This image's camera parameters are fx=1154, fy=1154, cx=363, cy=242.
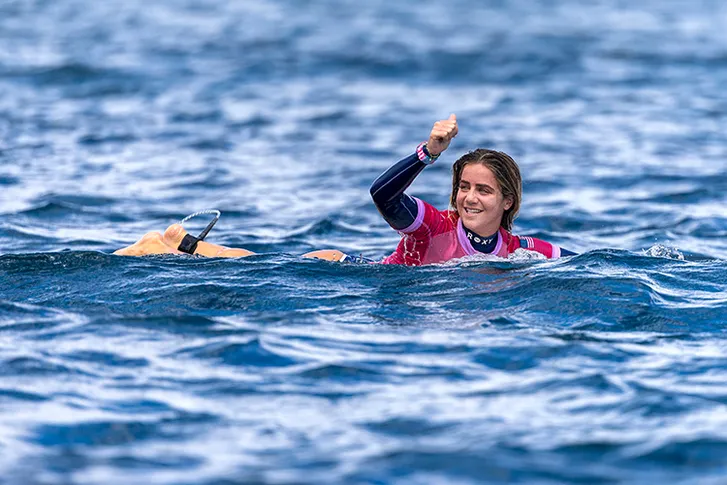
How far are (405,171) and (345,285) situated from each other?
100 centimetres

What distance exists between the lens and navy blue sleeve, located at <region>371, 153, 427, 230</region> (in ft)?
25.9

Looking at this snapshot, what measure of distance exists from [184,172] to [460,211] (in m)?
7.14

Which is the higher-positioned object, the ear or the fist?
the fist

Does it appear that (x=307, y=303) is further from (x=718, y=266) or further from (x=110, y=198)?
(x=110, y=198)

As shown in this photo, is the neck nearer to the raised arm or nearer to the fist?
the raised arm

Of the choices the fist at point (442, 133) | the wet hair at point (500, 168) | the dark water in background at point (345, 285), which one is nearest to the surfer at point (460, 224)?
the wet hair at point (500, 168)

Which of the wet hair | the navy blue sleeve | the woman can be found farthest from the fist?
the wet hair

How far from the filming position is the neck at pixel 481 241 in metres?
8.73

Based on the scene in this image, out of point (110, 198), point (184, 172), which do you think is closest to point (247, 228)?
point (110, 198)

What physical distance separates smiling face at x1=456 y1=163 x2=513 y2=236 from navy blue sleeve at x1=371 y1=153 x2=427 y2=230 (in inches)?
20.5

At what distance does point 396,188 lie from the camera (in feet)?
26.0

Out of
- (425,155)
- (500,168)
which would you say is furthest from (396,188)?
(500,168)

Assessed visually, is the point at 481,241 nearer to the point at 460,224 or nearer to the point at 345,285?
the point at 460,224

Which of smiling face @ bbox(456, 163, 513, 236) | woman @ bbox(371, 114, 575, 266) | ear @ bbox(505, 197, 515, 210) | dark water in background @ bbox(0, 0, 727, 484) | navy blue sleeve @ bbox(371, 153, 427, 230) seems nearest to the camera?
dark water in background @ bbox(0, 0, 727, 484)
